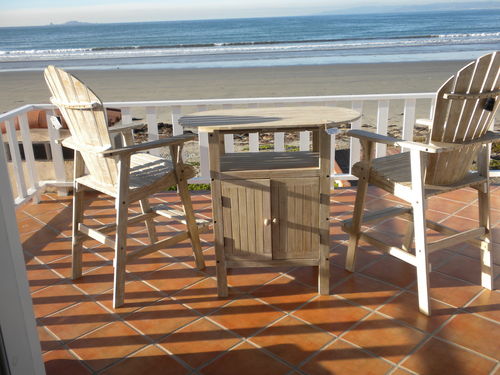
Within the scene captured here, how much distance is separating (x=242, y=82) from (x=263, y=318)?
10.4m

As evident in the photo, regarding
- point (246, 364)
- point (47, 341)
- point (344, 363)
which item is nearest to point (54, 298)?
point (47, 341)

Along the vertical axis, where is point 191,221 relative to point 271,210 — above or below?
below

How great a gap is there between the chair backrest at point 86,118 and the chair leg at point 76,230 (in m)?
0.22

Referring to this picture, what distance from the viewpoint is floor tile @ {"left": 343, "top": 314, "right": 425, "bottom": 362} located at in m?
2.09

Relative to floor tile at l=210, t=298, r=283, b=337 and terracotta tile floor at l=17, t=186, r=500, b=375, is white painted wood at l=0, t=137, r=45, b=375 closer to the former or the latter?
terracotta tile floor at l=17, t=186, r=500, b=375

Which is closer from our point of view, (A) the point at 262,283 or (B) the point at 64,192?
(A) the point at 262,283

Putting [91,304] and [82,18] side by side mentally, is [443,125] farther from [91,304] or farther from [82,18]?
[82,18]

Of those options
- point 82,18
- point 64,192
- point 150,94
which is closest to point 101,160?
point 64,192

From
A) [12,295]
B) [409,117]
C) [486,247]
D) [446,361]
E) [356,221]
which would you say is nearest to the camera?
[12,295]

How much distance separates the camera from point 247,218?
2432 mm

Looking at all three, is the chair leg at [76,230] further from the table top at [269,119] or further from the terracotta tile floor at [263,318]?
the table top at [269,119]

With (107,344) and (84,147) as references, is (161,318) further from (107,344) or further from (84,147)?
(84,147)

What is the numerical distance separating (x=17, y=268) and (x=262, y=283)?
161 centimetres

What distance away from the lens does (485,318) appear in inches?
91.0
